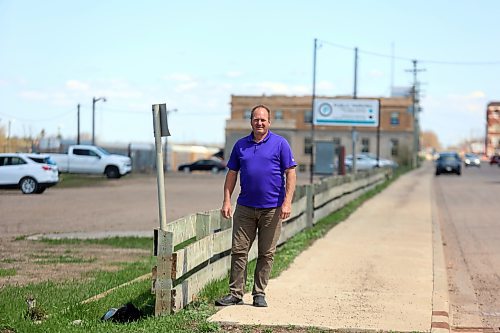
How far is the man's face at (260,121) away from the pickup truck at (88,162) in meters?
37.7

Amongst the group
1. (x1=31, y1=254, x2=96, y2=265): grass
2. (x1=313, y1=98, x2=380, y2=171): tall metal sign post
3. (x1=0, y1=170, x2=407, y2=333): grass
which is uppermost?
(x1=313, y1=98, x2=380, y2=171): tall metal sign post

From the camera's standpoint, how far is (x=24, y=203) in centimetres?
2606

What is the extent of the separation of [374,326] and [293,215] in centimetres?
769

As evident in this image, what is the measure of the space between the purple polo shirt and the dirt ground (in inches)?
134

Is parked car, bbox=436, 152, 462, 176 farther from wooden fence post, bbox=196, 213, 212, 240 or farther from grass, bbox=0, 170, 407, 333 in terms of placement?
wooden fence post, bbox=196, 213, 212, 240

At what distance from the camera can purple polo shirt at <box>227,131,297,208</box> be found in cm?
816

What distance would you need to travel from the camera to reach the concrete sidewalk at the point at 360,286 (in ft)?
25.8

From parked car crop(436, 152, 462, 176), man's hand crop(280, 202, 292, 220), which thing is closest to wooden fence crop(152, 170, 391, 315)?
man's hand crop(280, 202, 292, 220)

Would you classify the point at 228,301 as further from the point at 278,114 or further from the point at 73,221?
the point at 278,114

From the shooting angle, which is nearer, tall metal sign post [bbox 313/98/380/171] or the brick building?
tall metal sign post [bbox 313/98/380/171]

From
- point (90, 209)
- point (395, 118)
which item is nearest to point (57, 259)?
point (90, 209)

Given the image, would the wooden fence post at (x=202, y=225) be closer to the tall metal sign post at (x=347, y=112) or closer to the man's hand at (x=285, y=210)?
the man's hand at (x=285, y=210)

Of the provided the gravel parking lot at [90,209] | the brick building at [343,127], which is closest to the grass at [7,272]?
the gravel parking lot at [90,209]

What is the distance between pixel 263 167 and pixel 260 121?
1.44 feet
